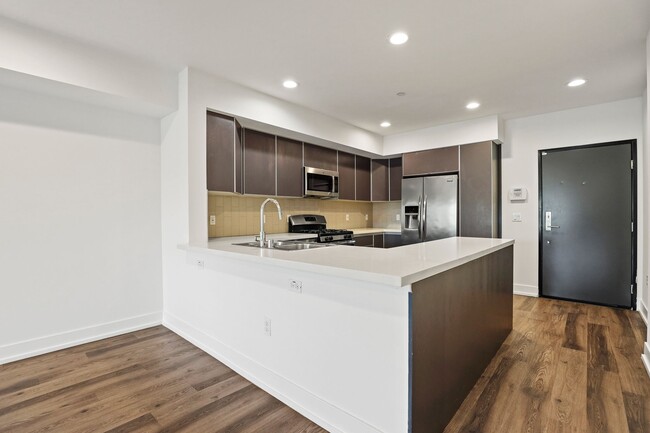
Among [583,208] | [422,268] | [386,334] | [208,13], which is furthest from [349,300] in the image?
[583,208]

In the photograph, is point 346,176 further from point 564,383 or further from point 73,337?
point 73,337

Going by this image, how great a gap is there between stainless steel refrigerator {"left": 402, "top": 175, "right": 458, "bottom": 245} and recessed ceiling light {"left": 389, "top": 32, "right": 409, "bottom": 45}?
258cm

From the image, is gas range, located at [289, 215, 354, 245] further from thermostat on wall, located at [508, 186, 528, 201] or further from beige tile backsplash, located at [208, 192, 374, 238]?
thermostat on wall, located at [508, 186, 528, 201]

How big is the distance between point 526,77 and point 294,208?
3.04m

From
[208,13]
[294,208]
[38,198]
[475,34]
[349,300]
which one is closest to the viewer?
[349,300]

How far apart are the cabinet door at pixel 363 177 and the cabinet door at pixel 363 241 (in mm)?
737

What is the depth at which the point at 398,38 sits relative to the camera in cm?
239

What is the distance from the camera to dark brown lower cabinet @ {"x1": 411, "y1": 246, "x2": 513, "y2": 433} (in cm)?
145

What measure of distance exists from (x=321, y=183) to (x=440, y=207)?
1.73 metres

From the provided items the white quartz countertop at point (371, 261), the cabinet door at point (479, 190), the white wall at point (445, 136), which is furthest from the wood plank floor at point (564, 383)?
the white wall at point (445, 136)

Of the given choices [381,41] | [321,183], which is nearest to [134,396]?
[381,41]

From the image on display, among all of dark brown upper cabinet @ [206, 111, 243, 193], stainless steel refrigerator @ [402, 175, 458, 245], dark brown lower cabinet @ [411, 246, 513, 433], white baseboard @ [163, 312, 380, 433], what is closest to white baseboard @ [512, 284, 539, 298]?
stainless steel refrigerator @ [402, 175, 458, 245]

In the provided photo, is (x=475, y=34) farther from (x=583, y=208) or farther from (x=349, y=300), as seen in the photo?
→ (x=583, y=208)

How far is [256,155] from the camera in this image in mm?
3686
